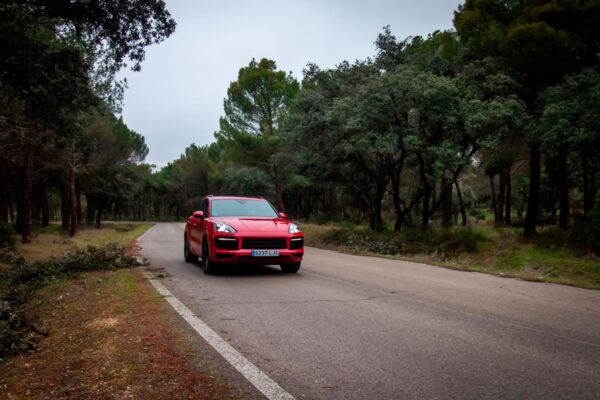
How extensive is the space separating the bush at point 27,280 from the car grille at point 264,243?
3561mm

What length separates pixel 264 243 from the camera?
9430 mm

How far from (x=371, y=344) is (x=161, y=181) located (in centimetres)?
7805

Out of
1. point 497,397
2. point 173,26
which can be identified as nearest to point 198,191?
point 173,26

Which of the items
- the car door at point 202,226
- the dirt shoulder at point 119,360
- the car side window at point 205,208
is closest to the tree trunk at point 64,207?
the car side window at point 205,208

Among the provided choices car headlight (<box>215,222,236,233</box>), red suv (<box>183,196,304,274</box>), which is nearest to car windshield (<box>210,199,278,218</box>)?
red suv (<box>183,196,304,274</box>)

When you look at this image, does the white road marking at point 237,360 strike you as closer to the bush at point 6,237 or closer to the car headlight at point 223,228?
the car headlight at point 223,228

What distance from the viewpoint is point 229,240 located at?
9.33 m

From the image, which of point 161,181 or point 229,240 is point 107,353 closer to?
point 229,240

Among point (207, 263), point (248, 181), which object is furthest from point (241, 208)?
point (248, 181)

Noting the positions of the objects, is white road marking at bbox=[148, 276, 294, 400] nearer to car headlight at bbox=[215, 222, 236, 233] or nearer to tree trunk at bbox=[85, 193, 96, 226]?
car headlight at bbox=[215, 222, 236, 233]

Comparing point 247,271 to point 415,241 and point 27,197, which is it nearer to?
point 415,241

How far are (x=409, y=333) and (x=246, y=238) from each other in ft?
16.0

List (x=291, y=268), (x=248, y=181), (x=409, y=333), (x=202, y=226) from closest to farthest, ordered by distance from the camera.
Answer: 1. (x=409, y=333)
2. (x=291, y=268)
3. (x=202, y=226)
4. (x=248, y=181)

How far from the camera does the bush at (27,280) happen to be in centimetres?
497
